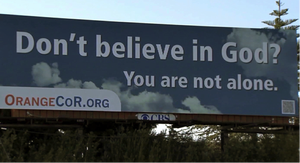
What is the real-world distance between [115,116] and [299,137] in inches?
285

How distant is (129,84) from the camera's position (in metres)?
19.2

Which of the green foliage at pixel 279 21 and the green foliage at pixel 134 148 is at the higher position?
the green foliage at pixel 279 21

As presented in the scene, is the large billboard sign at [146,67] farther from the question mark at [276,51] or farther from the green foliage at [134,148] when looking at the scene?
the green foliage at [134,148]

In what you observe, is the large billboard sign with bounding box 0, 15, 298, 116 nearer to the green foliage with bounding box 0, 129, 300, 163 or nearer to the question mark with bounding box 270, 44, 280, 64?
the question mark with bounding box 270, 44, 280, 64

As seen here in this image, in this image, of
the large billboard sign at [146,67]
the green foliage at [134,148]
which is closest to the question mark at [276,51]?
the large billboard sign at [146,67]

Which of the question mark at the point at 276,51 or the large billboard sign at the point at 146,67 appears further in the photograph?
the question mark at the point at 276,51

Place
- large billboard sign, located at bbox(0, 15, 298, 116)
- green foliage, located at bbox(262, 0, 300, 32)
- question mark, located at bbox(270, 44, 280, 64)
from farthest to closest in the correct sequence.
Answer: green foliage, located at bbox(262, 0, 300, 32), question mark, located at bbox(270, 44, 280, 64), large billboard sign, located at bbox(0, 15, 298, 116)

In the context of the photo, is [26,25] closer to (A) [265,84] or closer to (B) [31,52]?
(B) [31,52]

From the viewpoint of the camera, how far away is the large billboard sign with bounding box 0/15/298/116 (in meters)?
18.7

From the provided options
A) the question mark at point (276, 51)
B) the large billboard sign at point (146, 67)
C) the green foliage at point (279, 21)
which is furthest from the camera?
the green foliage at point (279, 21)

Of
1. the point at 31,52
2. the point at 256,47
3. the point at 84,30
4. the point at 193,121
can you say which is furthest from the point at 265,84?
the point at 31,52

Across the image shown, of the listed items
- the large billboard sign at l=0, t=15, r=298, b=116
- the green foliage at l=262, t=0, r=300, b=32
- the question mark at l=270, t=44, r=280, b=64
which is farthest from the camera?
the green foliage at l=262, t=0, r=300, b=32

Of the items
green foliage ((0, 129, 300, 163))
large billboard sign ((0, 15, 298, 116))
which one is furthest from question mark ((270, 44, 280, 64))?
green foliage ((0, 129, 300, 163))

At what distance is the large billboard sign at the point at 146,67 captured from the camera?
18.7 m
